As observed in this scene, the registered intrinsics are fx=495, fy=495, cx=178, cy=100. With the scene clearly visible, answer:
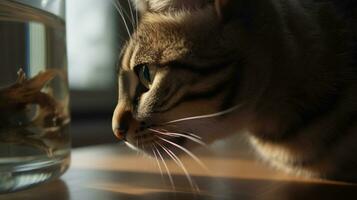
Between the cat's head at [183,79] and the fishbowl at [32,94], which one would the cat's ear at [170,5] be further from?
the fishbowl at [32,94]

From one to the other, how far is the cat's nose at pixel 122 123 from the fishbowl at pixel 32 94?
105 millimetres

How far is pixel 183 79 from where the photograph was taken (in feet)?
1.87

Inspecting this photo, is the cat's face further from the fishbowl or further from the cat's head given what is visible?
the fishbowl

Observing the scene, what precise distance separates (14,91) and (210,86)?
0.80 ft

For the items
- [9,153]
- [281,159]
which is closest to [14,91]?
[9,153]

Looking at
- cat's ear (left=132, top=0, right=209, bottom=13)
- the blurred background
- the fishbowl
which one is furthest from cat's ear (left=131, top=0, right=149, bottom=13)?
the blurred background

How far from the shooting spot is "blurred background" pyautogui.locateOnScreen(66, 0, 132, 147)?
1398mm

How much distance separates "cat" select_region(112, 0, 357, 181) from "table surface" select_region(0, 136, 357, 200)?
0.16 ft

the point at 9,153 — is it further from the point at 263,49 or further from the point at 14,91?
the point at 263,49

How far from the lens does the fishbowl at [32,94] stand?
23.8 inches

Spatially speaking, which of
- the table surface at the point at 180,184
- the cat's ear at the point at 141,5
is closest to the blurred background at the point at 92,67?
the table surface at the point at 180,184

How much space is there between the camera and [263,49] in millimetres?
608

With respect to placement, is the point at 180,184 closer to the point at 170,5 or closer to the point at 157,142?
the point at 157,142

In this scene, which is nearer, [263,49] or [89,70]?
[263,49]
